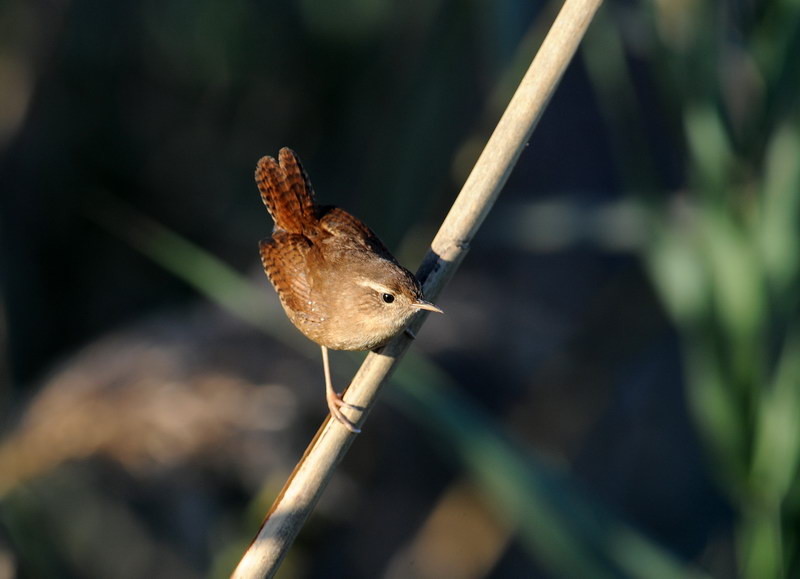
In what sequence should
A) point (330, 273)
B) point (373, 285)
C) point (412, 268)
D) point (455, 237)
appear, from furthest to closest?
point (412, 268), point (330, 273), point (373, 285), point (455, 237)

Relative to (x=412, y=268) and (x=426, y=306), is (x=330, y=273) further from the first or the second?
(x=412, y=268)

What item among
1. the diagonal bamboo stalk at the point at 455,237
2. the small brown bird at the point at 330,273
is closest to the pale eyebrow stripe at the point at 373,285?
the small brown bird at the point at 330,273

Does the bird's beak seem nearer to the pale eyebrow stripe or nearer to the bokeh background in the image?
the pale eyebrow stripe

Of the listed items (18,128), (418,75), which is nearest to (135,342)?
(418,75)

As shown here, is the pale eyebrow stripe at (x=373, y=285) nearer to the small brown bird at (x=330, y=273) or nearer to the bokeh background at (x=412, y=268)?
the small brown bird at (x=330, y=273)

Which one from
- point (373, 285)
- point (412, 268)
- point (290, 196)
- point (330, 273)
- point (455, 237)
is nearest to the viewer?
point (455, 237)

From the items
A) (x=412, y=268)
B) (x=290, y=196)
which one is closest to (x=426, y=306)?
(x=290, y=196)
